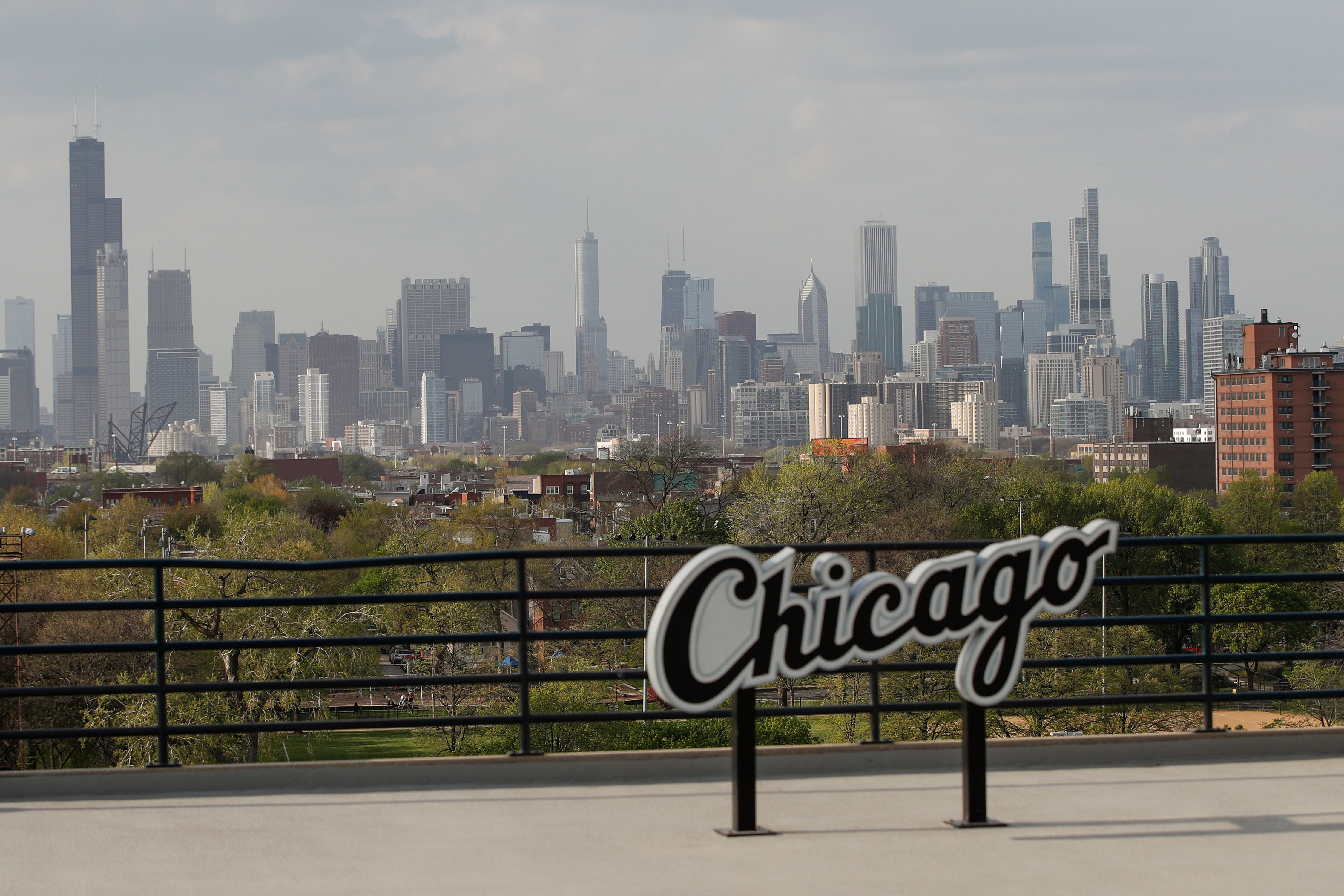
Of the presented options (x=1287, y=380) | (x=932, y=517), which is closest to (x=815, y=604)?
(x=932, y=517)

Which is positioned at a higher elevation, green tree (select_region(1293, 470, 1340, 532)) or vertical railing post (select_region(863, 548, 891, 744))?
vertical railing post (select_region(863, 548, 891, 744))

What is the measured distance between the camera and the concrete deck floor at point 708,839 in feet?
16.0

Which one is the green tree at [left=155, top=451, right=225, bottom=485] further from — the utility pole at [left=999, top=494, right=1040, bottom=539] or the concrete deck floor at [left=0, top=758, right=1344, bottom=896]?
the concrete deck floor at [left=0, top=758, right=1344, bottom=896]

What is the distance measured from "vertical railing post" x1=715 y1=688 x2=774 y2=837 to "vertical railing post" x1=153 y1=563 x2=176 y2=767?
2766mm

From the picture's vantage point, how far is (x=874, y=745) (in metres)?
6.71

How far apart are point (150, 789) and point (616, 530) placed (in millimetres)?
56420

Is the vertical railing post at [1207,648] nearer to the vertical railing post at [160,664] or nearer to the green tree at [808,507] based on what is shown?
the vertical railing post at [160,664]

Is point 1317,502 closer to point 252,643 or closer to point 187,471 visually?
point 252,643

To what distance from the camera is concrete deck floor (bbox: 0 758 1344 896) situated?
A: 192 inches

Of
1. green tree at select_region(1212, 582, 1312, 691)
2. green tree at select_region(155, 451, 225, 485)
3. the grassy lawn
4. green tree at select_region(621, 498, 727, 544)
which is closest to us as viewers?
the grassy lawn

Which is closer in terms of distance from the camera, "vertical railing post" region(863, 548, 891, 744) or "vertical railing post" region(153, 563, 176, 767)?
"vertical railing post" region(153, 563, 176, 767)

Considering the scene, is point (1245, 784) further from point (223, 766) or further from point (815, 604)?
point (223, 766)

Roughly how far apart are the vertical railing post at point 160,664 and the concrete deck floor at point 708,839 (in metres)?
0.36

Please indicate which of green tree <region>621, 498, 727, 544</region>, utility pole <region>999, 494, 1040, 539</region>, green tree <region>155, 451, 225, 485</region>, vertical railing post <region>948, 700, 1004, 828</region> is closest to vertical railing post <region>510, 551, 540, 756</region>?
vertical railing post <region>948, 700, 1004, 828</region>
